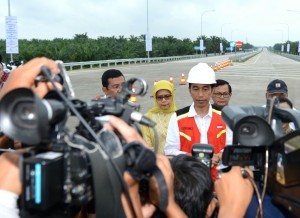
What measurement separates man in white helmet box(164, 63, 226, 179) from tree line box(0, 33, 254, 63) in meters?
21.4

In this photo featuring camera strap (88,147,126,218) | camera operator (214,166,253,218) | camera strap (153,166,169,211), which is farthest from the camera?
camera operator (214,166,253,218)

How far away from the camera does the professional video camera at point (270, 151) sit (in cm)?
155

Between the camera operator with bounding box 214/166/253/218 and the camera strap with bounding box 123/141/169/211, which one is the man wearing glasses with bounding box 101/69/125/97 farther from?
the camera strap with bounding box 123/141/169/211

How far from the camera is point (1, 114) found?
125 cm

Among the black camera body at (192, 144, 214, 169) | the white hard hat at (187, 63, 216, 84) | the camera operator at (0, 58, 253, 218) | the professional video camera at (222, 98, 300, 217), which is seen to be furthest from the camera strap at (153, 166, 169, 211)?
the white hard hat at (187, 63, 216, 84)

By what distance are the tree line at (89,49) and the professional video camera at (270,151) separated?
23.6 metres

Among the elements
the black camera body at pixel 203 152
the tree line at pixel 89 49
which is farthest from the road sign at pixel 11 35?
the black camera body at pixel 203 152

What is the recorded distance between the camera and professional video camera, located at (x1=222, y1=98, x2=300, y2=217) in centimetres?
155

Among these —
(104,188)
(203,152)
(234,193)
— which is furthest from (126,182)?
(203,152)

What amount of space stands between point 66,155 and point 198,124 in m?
2.79

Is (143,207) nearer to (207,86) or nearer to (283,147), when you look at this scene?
(283,147)

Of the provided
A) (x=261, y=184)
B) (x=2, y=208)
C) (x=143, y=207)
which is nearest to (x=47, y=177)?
(x=2, y=208)

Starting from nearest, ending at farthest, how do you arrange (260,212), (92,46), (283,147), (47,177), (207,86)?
(47,177)
(283,147)
(260,212)
(207,86)
(92,46)

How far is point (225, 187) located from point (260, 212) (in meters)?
0.17
